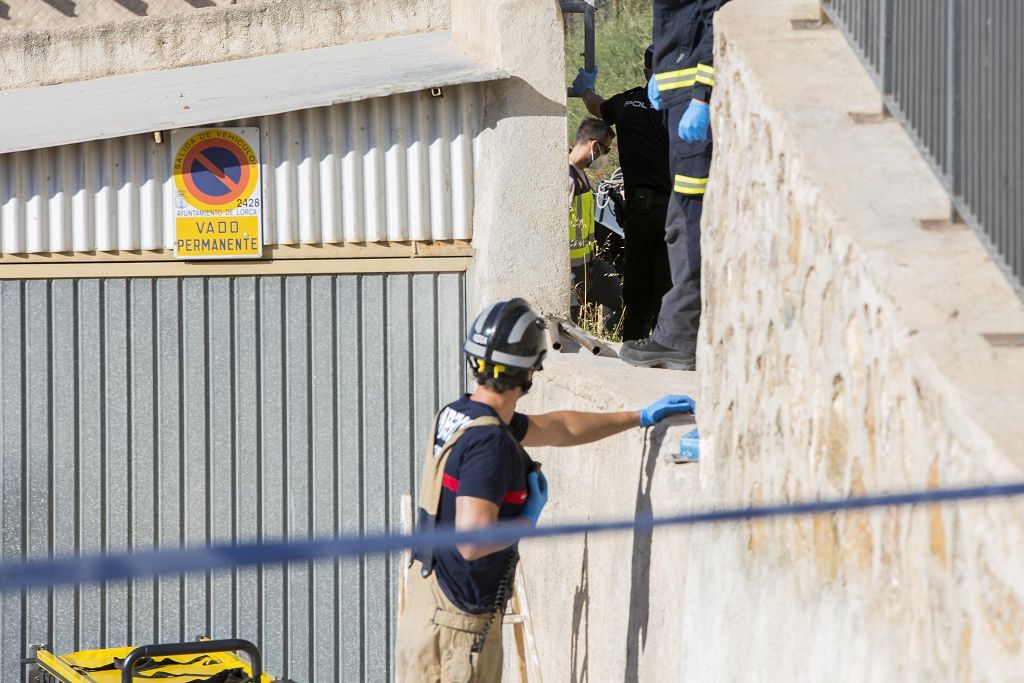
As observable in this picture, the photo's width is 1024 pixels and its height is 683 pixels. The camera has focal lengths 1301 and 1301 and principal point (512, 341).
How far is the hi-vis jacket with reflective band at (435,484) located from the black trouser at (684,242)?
1.32 metres

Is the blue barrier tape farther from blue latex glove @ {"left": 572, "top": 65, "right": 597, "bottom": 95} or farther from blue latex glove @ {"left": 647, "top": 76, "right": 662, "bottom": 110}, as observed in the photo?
blue latex glove @ {"left": 572, "top": 65, "right": 597, "bottom": 95}

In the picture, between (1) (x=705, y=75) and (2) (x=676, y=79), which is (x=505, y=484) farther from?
(2) (x=676, y=79)

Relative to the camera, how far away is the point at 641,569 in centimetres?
462

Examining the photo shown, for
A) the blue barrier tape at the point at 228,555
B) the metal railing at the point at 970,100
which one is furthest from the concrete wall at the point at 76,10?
the blue barrier tape at the point at 228,555

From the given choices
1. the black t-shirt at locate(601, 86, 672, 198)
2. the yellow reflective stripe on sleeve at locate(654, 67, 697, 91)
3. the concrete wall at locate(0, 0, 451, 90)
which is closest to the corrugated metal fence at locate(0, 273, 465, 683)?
the black t-shirt at locate(601, 86, 672, 198)

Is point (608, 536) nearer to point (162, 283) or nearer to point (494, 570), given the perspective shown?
point (494, 570)

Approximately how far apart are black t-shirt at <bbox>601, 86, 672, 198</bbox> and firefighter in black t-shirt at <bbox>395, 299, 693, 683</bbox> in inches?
130

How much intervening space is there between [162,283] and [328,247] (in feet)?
3.22

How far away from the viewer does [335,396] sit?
7355 mm

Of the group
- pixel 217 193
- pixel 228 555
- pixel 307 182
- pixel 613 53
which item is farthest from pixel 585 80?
pixel 613 53

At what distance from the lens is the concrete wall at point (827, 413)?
2.32 m

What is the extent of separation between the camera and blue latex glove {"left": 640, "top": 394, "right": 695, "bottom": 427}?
15.2 feet

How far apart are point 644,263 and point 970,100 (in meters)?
4.76

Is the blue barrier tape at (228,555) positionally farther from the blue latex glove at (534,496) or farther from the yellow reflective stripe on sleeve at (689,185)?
the yellow reflective stripe on sleeve at (689,185)
